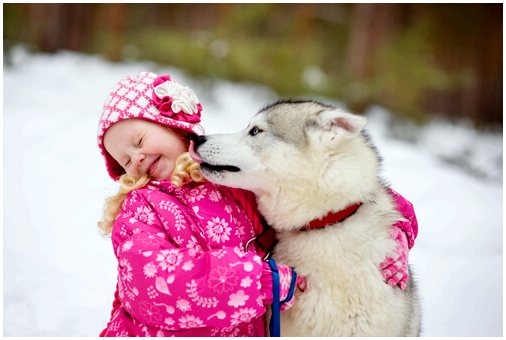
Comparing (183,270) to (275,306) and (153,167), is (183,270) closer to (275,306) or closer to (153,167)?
(275,306)

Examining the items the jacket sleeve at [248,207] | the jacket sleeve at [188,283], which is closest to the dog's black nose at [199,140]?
the jacket sleeve at [248,207]

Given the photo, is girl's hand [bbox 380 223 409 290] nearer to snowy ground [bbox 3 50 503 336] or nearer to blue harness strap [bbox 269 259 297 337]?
blue harness strap [bbox 269 259 297 337]

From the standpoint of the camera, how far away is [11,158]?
4234 mm

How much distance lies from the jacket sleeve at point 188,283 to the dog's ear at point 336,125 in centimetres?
53

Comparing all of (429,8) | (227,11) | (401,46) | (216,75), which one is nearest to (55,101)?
→ (216,75)

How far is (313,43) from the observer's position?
373 inches

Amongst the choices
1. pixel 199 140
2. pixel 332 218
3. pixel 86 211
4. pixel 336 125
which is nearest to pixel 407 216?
pixel 332 218

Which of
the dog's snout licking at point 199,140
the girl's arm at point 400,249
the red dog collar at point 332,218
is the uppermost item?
the dog's snout licking at point 199,140

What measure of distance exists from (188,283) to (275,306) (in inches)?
12.7

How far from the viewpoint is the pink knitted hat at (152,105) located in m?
1.80

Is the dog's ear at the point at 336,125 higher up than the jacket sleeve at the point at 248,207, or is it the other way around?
the dog's ear at the point at 336,125

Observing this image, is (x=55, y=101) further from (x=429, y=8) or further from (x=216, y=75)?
(x=429, y=8)

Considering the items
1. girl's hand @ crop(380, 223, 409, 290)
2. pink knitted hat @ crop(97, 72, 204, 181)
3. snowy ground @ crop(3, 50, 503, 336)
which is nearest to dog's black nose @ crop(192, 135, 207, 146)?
pink knitted hat @ crop(97, 72, 204, 181)

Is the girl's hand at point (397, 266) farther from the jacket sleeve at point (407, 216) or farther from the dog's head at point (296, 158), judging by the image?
the dog's head at point (296, 158)
